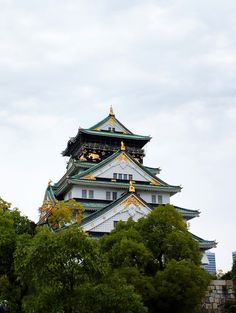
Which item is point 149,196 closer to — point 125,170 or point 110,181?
point 125,170

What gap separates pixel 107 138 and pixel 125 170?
5.30 m

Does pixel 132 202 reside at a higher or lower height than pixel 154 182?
lower

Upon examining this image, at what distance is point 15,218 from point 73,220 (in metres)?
16.1

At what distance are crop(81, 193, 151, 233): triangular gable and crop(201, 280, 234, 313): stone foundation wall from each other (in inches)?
Result: 471

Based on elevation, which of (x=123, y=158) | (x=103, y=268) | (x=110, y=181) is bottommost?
(x=103, y=268)

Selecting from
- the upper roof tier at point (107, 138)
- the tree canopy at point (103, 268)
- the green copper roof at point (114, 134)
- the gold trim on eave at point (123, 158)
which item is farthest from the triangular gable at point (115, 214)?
the tree canopy at point (103, 268)

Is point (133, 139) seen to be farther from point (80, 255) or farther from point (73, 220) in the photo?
point (80, 255)

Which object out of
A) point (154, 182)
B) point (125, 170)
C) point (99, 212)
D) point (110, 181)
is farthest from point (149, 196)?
point (99, 212)

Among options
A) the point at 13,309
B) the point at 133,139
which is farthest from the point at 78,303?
the point at 133,139

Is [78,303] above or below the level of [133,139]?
below

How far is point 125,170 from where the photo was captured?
46.3 metres

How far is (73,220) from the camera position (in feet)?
129

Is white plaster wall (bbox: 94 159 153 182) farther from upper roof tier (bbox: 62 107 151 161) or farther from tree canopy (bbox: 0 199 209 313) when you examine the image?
tree canopy (bbox: 0 199 209 313)

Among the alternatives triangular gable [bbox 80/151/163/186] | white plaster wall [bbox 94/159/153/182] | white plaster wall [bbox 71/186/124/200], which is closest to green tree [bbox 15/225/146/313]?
white plaster wall [bbox 71/186/124/200]
